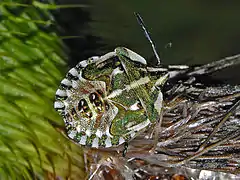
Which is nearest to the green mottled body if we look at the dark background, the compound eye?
the compound eye

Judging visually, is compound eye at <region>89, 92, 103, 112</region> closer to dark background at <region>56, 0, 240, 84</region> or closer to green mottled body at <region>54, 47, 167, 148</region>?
green mottled body at <region>54, 47, 167, 148</region>

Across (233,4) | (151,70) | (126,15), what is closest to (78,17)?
(126,15)

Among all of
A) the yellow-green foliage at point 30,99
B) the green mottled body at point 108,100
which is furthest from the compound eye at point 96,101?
the yellow-green foliage at point 30,99

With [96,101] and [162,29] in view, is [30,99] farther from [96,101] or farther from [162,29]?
[162,29]

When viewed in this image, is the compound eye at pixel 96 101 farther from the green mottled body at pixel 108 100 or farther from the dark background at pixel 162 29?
the dark background at pixel 162 29

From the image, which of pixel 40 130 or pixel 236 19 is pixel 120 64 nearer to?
pixel 40 130
